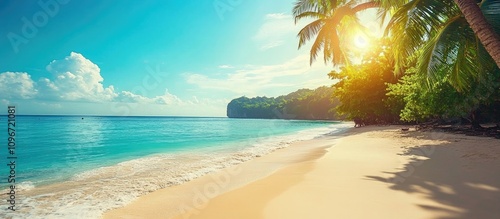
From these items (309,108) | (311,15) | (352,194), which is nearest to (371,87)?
(311,15)

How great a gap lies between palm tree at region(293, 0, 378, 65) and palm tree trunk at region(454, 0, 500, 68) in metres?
11.6

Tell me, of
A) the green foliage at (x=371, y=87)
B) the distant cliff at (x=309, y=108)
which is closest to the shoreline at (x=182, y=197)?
the green foliage at (x=371, y=87)

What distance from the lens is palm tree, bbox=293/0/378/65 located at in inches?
636

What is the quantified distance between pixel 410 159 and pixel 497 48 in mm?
4577

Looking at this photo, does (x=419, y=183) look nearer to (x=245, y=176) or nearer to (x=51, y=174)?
(x=245, y=176)

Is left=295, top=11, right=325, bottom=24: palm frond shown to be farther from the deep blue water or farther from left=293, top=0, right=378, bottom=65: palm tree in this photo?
the deep blue water

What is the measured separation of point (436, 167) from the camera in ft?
21.0

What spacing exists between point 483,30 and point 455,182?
3010mm

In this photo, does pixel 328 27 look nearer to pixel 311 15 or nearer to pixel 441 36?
pixel 311 15

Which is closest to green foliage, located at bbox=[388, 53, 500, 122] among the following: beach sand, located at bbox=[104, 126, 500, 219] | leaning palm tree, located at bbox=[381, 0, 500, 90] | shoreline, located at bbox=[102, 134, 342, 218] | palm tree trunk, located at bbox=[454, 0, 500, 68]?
leaning palm tree, located at bbox=[381, 0, 500, 90]

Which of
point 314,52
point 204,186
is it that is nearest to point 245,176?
point 204,186

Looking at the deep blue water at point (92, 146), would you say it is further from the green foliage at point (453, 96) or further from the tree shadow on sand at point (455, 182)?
the green foliage at point (453, 96)

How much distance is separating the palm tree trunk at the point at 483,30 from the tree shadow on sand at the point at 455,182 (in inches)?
91.2

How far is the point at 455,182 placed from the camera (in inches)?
195
